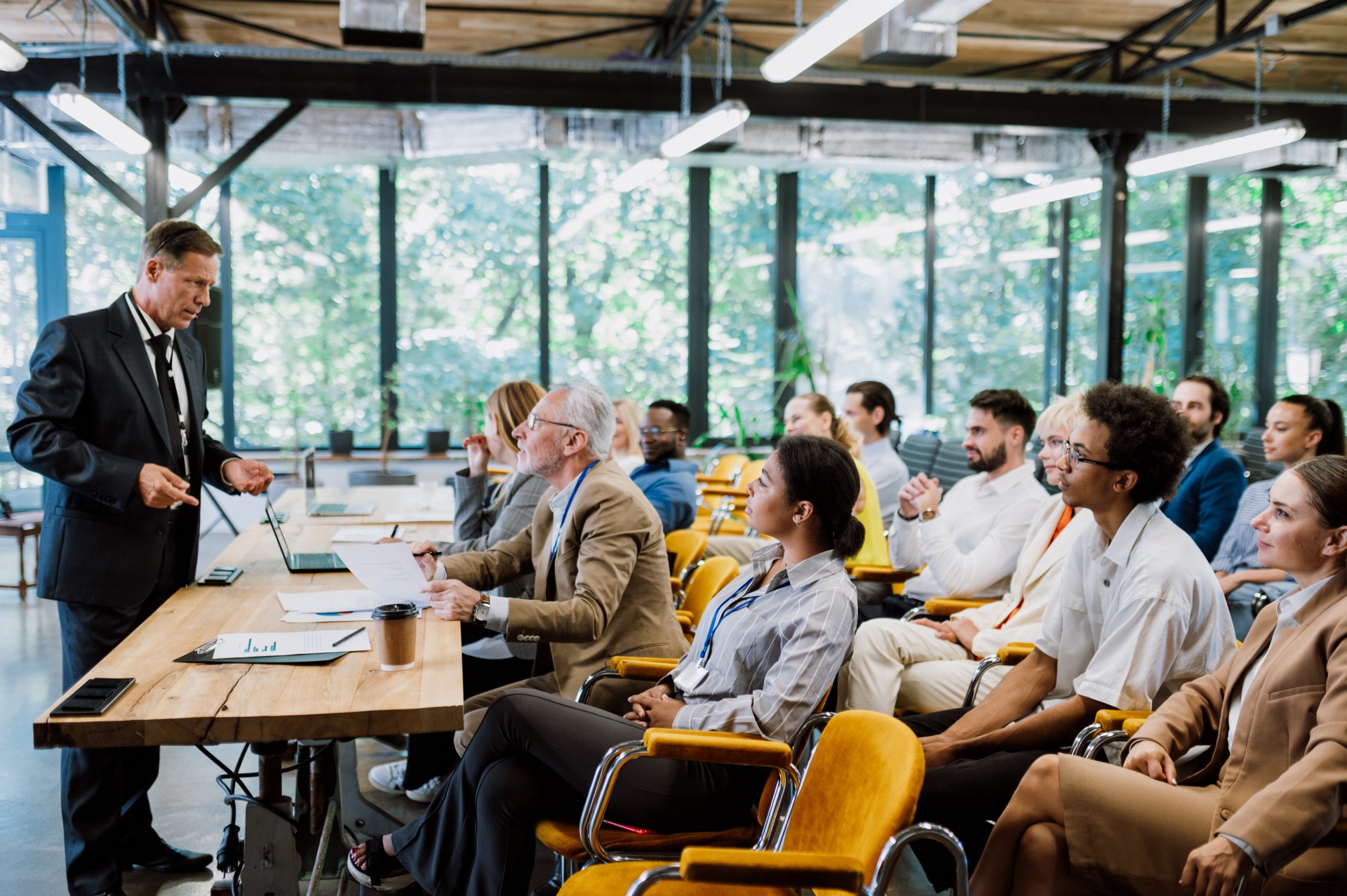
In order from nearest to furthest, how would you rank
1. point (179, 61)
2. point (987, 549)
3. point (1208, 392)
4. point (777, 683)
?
point (777, 683) → point (987, 549) → point (1208, 392) → point (179, 61)

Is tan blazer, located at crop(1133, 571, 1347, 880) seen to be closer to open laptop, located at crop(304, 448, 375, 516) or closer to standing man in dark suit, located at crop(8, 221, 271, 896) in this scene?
standing man in dark suit, located at crop(8, 221, 271, 896)

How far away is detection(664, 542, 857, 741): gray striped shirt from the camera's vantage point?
1.92 metres

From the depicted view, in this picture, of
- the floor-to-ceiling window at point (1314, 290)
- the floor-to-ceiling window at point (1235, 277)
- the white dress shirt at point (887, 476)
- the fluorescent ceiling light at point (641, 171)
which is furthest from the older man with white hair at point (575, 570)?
the floor-to-ceiling window at point (1314, 290)

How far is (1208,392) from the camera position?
4.11 meters

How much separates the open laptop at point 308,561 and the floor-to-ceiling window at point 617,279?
579 cm

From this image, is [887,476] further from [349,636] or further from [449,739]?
[349,636]

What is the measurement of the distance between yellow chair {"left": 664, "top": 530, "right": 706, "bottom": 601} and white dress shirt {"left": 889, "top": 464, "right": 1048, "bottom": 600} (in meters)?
0.71

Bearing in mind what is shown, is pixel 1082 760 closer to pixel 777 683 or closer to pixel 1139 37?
pixel 777 683

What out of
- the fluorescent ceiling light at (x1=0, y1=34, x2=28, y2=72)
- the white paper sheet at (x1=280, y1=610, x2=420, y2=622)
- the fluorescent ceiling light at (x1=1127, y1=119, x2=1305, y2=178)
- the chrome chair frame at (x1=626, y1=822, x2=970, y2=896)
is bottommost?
the chrome chair frame at (x1=626, y1=822, x2=970, y2=896)

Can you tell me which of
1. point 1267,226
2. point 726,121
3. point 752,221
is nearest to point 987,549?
point 726,121

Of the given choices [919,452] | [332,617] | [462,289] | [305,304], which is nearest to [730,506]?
[919,452]

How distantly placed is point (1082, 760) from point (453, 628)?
4.35 ft

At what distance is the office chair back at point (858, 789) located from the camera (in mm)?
1511

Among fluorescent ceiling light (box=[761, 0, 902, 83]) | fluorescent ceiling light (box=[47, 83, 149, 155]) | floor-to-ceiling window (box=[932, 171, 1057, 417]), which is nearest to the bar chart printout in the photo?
fluorescent ceiling light (box=[761, 0, 902, 83])
